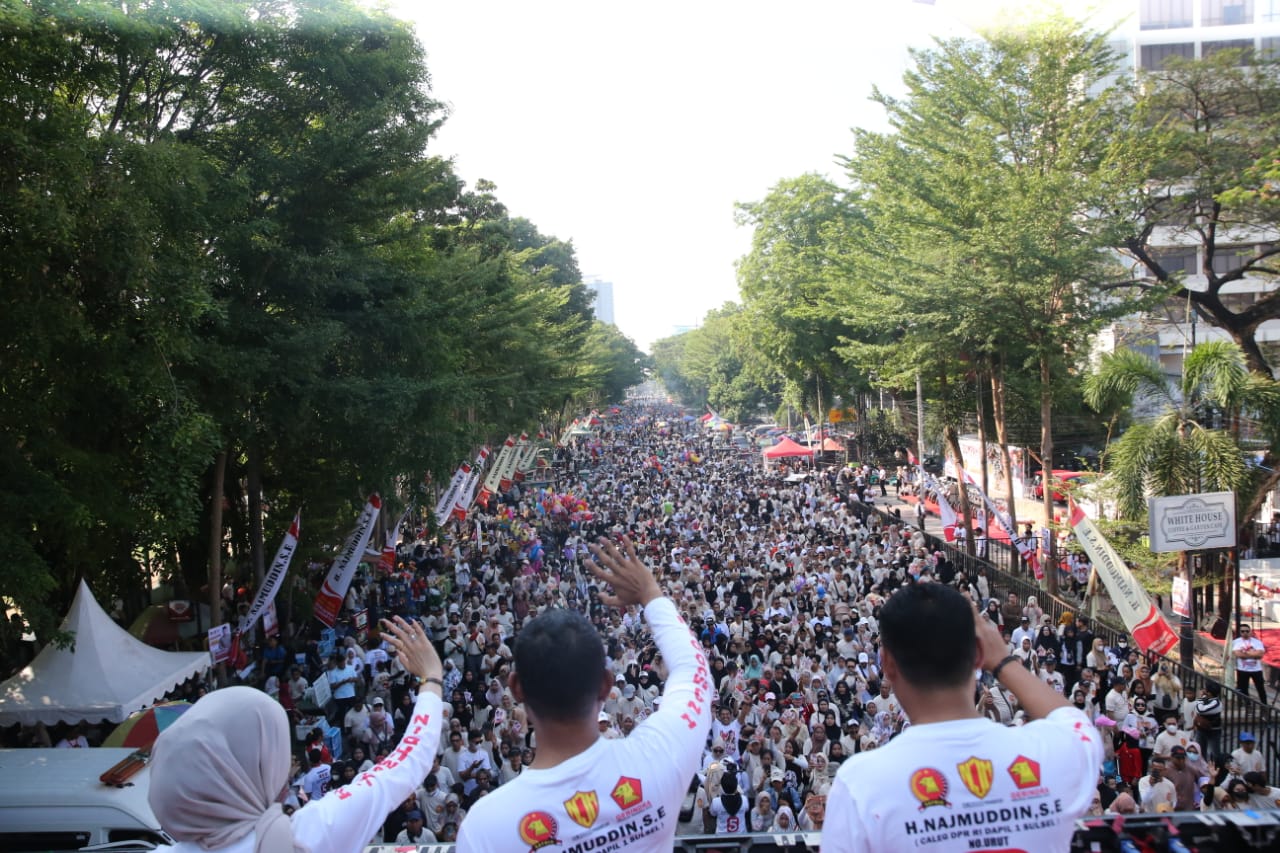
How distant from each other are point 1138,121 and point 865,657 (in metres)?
13.4

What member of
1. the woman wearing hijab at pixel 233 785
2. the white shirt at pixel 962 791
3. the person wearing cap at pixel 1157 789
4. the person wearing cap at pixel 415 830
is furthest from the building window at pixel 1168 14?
the woman wearing hijab at pixel 233 785

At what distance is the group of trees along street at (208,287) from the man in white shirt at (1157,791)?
9403mm

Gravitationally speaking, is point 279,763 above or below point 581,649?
below

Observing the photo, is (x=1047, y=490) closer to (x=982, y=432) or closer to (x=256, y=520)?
(x=982, y=432)

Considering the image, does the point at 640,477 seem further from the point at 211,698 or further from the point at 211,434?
the point at 211,698

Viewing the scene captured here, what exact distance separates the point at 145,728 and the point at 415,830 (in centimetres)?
327

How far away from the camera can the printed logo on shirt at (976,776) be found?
2148 millimetres

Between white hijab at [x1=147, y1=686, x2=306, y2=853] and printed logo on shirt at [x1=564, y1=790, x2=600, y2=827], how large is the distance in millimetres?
606

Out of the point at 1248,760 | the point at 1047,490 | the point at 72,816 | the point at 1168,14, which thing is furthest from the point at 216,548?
the point at 1168,14

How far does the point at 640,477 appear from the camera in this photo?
36594 mm

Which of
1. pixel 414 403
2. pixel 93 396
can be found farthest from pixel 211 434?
pixel 414 403

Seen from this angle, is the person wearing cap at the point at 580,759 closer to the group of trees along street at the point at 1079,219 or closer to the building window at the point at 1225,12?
the group of trees along street at the point at 1079,219

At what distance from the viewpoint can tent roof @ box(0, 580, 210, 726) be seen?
10406 millimetres

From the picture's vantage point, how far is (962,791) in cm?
214
